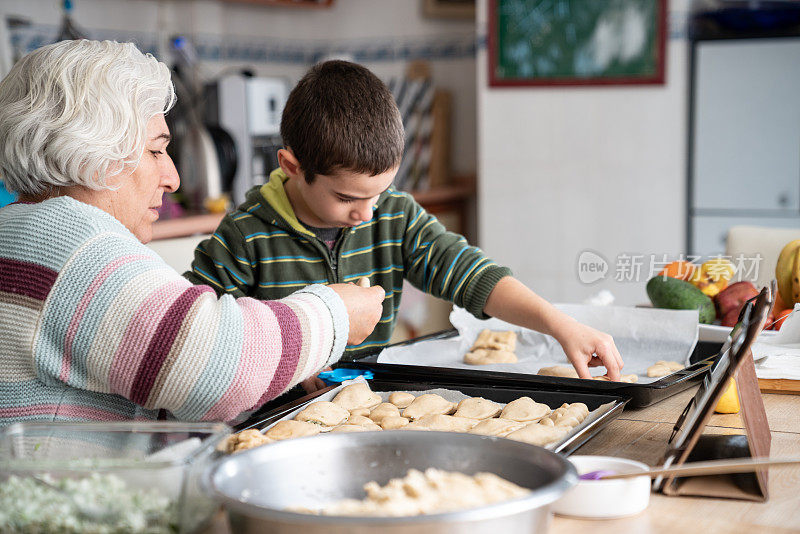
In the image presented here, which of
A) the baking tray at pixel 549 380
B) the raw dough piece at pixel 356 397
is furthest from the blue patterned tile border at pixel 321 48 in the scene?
the raw dough piece at pixel 356 397

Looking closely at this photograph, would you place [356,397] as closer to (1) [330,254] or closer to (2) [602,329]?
(1) [330,254]

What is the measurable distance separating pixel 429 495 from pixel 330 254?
1034 mm

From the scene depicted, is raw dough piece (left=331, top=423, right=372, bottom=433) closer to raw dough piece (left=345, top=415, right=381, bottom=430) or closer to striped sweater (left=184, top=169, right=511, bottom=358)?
raw dough piece (left=345, top=415, right=381, bottom=430)

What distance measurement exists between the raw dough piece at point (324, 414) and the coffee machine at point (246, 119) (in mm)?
2679

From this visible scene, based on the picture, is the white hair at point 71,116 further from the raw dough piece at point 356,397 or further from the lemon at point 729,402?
the lemon at point 729,402

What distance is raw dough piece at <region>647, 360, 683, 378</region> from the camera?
1.50m

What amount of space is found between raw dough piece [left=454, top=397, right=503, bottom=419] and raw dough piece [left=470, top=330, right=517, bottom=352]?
1.67ft

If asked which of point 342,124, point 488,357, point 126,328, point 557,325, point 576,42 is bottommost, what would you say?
point 488,357

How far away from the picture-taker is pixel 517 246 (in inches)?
163

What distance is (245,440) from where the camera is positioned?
100 cm

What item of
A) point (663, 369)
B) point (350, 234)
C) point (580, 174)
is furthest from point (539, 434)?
point (580, 174)

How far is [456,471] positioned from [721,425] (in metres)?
0.52

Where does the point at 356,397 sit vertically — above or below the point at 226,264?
below

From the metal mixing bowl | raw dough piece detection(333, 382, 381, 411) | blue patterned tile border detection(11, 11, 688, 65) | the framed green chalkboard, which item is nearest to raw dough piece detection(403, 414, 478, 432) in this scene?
raw dough piece detection(333, 382, 381, 411)
